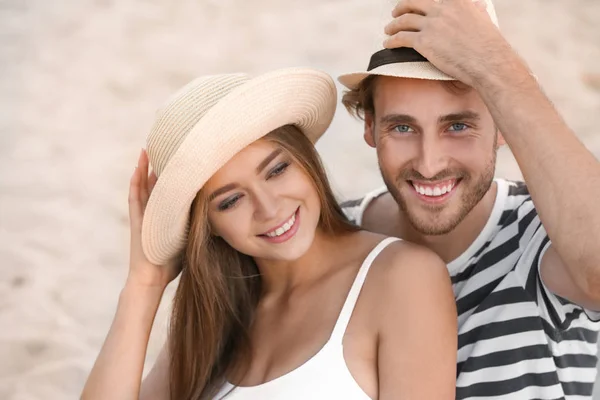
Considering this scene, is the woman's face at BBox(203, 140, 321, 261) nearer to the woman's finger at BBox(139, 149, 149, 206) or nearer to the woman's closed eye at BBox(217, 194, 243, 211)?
the woman's closed eye at BBox(217, 194, 243, 211)

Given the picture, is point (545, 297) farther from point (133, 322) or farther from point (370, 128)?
point (133, 322)

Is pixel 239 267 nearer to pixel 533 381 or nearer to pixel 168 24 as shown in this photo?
pixel 533 381

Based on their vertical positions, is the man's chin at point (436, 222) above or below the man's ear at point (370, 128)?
below

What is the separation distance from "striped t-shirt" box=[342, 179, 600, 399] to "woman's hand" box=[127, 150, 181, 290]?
3.42ft

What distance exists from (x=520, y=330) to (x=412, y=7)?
1.05 m

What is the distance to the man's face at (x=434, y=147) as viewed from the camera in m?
2.82

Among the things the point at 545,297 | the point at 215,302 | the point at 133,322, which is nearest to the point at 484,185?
the point at 545,297

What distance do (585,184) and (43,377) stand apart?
10.5ft

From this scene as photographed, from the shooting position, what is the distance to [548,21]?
20.1 ft

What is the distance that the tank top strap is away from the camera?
8.75 feet

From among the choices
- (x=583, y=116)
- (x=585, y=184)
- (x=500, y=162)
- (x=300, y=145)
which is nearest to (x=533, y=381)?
(x=585, y=184)

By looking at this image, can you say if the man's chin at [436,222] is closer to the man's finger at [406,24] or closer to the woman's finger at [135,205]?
the man's finger at [406,24]

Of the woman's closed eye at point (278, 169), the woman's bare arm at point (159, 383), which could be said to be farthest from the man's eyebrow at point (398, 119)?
the woman's bare arm at point (159, 383)

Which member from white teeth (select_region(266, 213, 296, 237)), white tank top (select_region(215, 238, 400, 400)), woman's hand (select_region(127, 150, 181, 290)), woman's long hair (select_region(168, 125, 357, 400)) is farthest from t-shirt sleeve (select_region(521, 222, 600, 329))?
woman's hand (select_region(127, 150, 181, 290))
